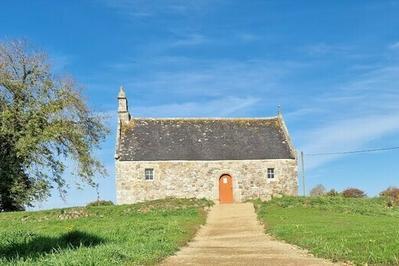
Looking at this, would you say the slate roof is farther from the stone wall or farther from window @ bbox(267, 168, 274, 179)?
window @ bbox(267, 168, 274, 179)

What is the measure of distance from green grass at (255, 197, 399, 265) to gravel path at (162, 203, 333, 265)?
57 centimetres

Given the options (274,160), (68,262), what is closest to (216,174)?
(274,160)

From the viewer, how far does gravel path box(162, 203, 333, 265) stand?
12898 mm

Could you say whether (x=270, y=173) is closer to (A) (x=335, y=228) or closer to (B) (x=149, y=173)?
(B) (x=149, y=173)

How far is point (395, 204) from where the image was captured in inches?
1580

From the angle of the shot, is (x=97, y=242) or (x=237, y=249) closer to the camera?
(x=237, y=249)

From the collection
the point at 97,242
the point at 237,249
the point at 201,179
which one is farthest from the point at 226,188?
the point at 97,242

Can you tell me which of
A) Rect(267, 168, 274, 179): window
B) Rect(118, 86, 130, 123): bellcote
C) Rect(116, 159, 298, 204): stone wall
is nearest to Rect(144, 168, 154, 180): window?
Rect(116, 159, 298, 204): stone wall

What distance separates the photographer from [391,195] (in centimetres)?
4753

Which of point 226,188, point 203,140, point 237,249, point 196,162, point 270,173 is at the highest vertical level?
point 203,140

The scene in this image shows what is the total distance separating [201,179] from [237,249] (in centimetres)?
2821

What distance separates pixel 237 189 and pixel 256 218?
50.8 ft

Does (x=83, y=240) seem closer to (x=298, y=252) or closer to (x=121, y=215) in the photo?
(x=298, y=252)

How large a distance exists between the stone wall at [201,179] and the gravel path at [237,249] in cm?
1705
